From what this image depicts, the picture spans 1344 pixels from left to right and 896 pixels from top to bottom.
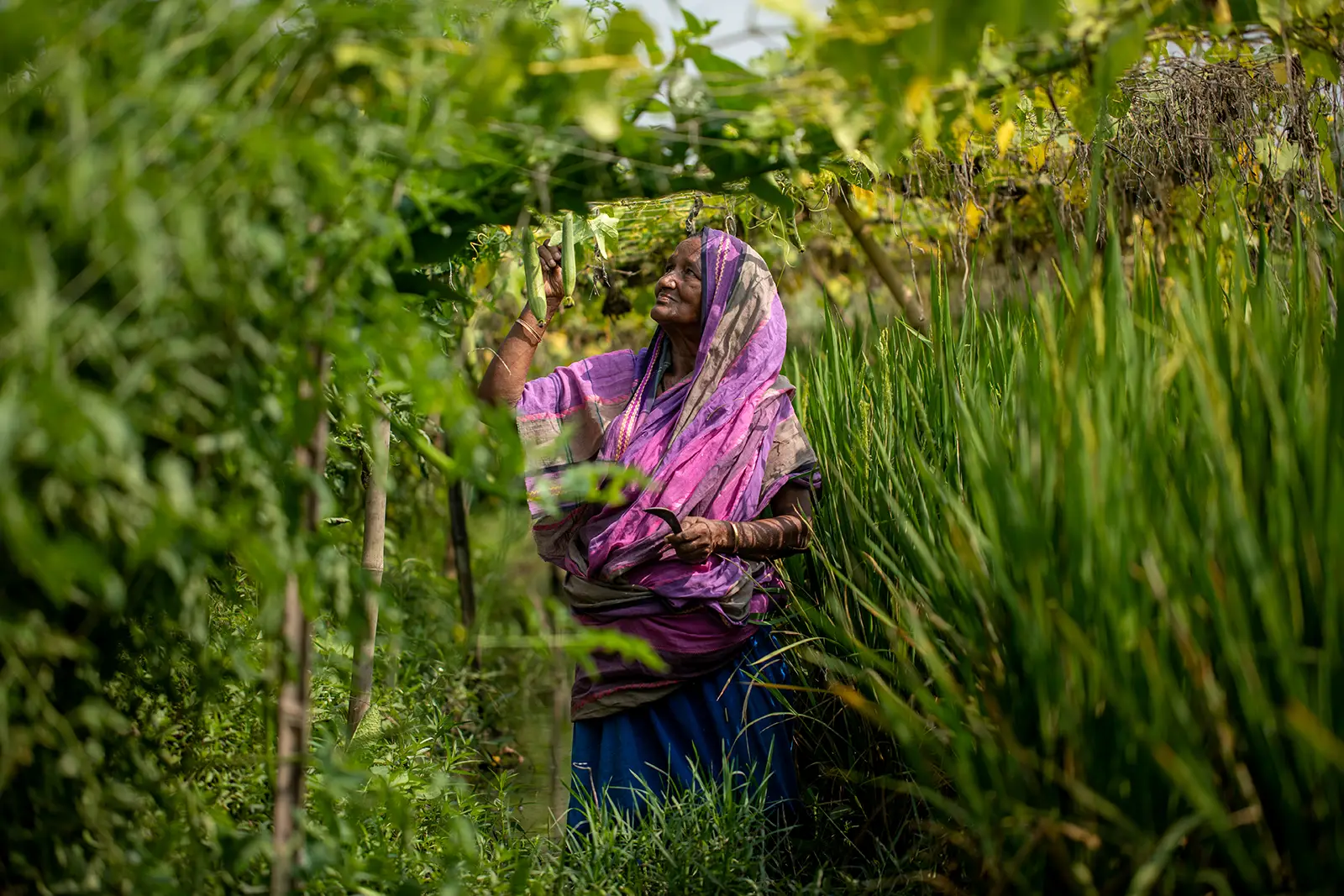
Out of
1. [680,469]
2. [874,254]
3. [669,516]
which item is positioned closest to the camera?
[669,516]

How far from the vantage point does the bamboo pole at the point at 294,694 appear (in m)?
1.42

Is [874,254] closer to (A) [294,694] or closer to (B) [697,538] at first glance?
(B) [697,538]

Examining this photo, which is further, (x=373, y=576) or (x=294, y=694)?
(x=373, y=576)

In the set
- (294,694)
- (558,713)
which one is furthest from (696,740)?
(558,713)

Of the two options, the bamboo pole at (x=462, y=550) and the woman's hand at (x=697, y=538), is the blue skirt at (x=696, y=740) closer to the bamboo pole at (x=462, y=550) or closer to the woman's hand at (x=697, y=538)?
the woman's hand at (x=697, y=538)

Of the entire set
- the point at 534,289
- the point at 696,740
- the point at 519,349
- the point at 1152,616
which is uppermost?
the point at 534,289

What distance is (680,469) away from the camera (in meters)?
2.75

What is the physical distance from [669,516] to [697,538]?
0.36 feet

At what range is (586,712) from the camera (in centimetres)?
286

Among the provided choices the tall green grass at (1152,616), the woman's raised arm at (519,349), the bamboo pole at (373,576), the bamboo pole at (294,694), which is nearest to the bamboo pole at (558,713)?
the bamboo pole at (373,576)

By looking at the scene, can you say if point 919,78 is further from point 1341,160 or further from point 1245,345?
point 1341,160

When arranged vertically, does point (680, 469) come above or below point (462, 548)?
above

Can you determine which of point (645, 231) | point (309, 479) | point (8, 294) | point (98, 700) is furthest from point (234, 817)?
point (645, 231)

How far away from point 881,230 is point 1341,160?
3076 millimetres
